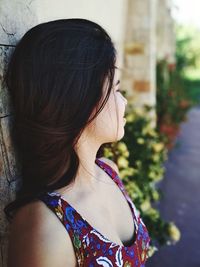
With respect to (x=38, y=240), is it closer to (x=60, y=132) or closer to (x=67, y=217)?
(x=67, y=217)

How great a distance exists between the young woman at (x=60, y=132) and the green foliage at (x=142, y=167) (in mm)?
1047

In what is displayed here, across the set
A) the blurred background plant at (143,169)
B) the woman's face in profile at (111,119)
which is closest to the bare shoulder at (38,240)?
the woman's face in profile at (111,119)

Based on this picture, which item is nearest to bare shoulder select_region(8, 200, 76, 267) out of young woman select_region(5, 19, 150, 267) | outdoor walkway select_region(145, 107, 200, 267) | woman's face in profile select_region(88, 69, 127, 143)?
young woman select_region(5, 19, 150, 267)

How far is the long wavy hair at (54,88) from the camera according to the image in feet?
3.31

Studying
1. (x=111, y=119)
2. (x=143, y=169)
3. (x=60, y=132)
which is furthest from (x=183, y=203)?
(x=60, y=132)

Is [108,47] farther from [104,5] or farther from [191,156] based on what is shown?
[191,156]

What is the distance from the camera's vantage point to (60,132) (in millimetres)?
1057

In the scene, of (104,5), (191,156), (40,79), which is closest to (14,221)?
(40,79)

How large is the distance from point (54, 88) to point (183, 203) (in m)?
3.35

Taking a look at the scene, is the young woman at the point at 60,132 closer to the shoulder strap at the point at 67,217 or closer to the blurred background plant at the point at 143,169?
the shoulder strap at the point at 67,217

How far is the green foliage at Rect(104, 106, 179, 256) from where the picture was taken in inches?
96.3

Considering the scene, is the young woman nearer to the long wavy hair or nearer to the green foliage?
the long wavy hair

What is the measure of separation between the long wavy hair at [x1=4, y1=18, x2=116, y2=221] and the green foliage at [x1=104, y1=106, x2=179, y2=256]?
110 centimetres

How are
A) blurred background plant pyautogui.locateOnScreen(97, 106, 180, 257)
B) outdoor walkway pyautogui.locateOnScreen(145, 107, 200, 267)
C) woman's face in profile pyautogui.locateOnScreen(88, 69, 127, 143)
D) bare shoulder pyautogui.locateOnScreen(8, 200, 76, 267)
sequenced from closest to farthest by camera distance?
bare shoulder pyautogui.locateOnScreen(8, 200, 76, 267)
woman's face in profile pyautogui.locateOnScreen(88, 69, 127, 143)
blurred background plant pyautogui.locateOnScreen(97, 106, 180, 257)
outdoor walkway pyautogui.locateOnScreen(145, 107, 200, 267)
